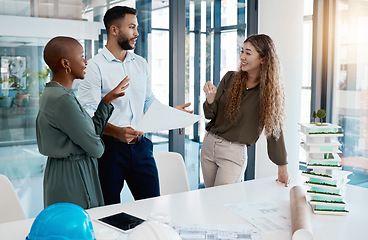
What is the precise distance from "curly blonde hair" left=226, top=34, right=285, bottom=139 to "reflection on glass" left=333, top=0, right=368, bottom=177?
7.50ft

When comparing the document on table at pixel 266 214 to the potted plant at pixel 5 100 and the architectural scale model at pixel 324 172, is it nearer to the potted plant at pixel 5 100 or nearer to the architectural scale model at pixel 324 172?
the architectural scale model at pixel 324 172

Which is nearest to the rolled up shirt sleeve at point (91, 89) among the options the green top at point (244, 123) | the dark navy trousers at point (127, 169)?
the dark navy trousers at point (127, 169)

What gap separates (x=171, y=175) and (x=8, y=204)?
109cm

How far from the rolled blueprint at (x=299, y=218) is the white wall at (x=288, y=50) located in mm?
2560

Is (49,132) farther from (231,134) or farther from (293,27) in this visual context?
(293,27)

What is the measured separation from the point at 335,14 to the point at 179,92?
2.32 m

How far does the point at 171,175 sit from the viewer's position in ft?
9.50

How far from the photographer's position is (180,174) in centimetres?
289

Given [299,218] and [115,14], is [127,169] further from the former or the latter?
[299,218]

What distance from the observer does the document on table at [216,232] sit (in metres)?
1.66

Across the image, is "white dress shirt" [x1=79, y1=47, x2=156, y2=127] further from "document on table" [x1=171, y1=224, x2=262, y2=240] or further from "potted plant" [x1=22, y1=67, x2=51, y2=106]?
"document on table" [x1=171, y1=224, x2=262, y2=240]

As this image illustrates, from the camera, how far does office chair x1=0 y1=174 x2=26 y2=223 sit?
2209 millimetres

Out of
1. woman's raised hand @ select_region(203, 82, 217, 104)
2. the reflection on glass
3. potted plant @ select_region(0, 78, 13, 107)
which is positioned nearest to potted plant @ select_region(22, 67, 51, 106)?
potted plant @ select_region(0, 78, 13, 107)

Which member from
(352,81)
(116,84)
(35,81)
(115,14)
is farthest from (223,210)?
(352,81)
